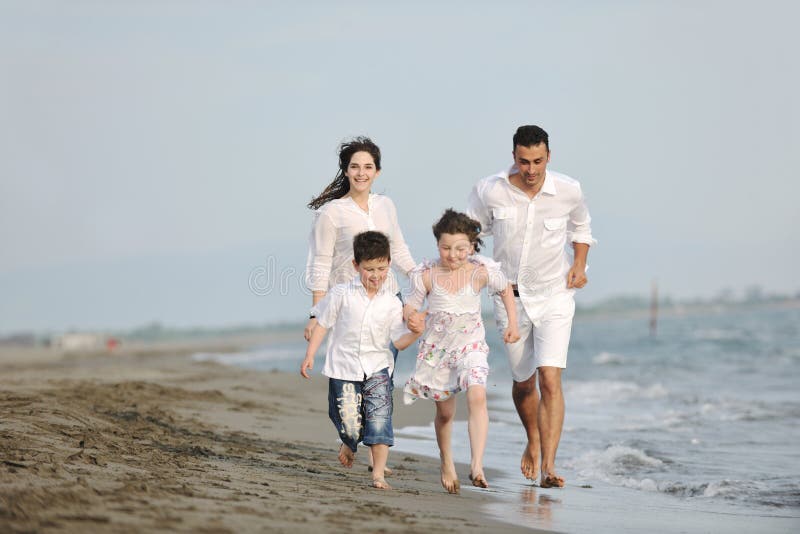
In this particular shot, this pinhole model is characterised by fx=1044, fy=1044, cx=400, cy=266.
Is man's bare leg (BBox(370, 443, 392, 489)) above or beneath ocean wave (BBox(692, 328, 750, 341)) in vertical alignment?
beneath

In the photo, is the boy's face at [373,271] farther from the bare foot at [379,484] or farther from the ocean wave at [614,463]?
the ocean wave at [614,463]

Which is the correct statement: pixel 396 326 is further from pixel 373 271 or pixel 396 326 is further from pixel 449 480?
pixel 449 480

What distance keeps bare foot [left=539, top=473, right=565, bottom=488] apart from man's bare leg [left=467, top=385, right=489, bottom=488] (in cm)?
58

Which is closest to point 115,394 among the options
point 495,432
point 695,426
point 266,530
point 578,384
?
point 495,432

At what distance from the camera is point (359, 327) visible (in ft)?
18.3

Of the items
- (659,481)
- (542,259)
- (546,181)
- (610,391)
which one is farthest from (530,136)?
(610,391)

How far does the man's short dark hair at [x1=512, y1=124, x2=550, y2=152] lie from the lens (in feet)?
19.7

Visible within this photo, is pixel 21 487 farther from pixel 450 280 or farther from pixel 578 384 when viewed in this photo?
pixel 578 384

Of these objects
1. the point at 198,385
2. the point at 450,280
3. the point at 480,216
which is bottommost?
the point at 198,385

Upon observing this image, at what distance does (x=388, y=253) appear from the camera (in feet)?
18.2

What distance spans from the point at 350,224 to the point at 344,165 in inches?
15.9

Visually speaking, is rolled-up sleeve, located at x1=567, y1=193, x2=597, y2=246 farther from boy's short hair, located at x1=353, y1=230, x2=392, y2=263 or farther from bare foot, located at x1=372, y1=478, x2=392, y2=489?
bare foot, located at x1=372, y1=478, x2=392, y2=489

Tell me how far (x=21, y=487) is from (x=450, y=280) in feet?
8.17

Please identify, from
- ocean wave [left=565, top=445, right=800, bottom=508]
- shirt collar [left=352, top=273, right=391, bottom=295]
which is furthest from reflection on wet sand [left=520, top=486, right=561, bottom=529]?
shirt collar [left=352, top=273, right=391, bottom=295]
